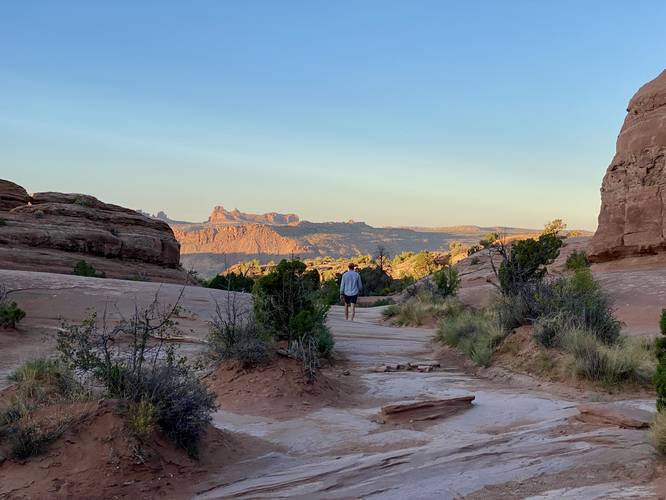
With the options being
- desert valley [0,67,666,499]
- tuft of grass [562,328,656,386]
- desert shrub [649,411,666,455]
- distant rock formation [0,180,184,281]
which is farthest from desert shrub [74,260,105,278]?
desert shrub [649,411,666,455]

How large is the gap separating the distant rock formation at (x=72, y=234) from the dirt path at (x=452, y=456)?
20.5 m

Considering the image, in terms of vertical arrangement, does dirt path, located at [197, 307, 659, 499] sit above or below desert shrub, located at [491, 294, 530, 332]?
below

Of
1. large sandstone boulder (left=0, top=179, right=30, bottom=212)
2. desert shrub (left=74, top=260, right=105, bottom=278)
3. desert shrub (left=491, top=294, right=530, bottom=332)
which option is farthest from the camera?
large sandstone boulder (left=0, top=179, right=30, bottom=212)

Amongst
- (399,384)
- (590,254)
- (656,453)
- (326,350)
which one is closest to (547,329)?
(399,384)

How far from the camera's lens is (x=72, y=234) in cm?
2870

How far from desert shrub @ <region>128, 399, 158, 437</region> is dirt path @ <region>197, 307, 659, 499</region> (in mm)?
711

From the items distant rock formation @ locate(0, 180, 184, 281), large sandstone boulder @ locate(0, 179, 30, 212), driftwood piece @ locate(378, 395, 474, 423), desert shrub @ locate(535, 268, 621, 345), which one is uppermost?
large sandstone boulder @ locate(0, 179, 30, 212)

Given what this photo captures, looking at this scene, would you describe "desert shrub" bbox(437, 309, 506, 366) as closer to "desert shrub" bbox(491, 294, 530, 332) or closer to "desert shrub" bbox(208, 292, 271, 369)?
"desert shrub" bbox(491, 294, 530, 332)

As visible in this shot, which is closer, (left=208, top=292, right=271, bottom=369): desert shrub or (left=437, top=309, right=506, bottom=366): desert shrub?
(left=208, top=292, right=271, bottom=369): desert shrub

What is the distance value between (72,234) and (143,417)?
25864mm

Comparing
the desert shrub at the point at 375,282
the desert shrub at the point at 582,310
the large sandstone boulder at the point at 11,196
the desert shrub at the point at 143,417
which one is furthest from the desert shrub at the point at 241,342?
the desert shrub at the point at 375,282

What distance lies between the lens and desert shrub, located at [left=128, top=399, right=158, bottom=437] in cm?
532

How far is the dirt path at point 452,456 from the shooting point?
4805 mm

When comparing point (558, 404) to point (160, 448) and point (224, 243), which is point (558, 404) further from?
point (224, 243)
